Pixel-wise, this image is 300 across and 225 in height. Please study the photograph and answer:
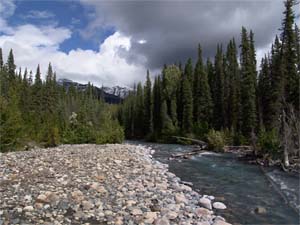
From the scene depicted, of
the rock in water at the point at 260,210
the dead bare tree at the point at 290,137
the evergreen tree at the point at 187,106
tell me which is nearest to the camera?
the rock in water at the point at 260,210

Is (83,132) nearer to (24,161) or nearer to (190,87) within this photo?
(24,161)

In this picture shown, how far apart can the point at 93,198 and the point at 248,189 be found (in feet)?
21.0

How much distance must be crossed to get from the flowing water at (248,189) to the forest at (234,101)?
2991mm

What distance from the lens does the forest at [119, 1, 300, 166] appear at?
21.8 metres

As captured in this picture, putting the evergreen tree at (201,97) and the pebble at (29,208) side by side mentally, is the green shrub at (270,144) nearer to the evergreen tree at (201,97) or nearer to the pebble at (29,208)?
the pebble at (29,208)

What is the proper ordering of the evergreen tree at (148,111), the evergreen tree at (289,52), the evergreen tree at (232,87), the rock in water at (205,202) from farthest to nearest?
the evergreen tree at (148,111) < the evergreen tree at (232,87) < the evergreen tree at (289,52) < the rock in water at (205,202)

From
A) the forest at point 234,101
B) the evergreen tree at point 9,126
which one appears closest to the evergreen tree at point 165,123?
the forest at point 234,101

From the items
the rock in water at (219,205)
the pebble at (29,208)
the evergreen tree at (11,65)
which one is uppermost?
the evergreen tree at (11,65)

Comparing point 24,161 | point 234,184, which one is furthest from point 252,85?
point 24,161

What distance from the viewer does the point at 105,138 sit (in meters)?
34.2

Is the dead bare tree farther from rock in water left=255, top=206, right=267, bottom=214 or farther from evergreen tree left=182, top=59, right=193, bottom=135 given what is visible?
evergreen tree left=182, top=59, right=193, bottom=135

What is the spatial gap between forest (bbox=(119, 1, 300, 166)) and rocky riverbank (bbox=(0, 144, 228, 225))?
9.48 metres

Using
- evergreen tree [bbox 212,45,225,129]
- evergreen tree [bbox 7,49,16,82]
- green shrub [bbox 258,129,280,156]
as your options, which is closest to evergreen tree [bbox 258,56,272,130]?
evergreen tree [bbox 212,45,225,129]

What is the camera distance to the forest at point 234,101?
2184 centimetres
